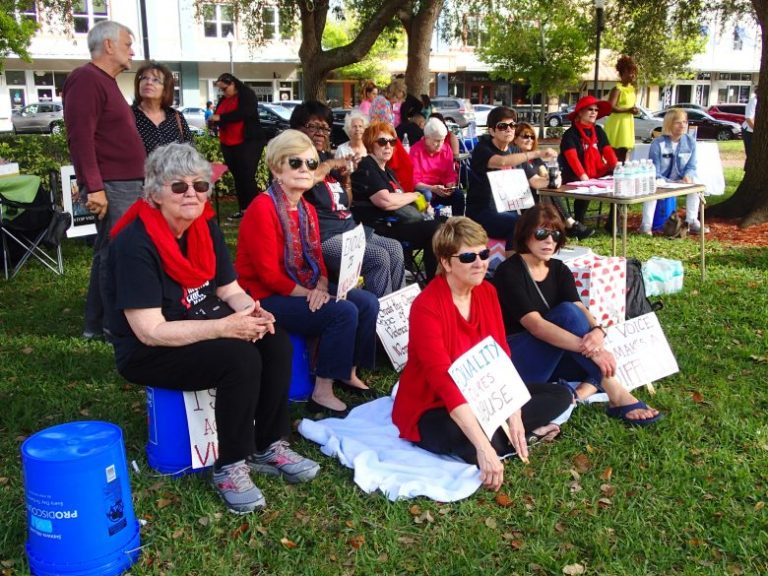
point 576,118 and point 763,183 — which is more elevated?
point 576,118

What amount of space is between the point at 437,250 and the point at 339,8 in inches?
640

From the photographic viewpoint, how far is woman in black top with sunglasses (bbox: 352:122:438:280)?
228 inches

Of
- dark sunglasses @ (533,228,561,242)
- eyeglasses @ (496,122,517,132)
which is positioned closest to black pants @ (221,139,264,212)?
eyeglasses @ (496,122,517,132)

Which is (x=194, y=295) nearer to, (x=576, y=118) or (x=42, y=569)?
(x=42, y=569)

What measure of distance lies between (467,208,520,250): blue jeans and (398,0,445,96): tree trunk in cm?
923

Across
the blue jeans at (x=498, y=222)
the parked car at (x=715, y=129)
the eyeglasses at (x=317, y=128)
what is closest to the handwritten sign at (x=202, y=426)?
the eyeglasses at (x=317, y=128)

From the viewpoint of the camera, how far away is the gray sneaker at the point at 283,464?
11.6 feet

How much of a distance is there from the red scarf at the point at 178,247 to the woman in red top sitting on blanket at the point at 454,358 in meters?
0.95

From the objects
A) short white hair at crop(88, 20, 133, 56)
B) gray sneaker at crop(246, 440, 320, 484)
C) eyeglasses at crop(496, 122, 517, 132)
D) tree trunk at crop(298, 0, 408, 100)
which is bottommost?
gray sneaker at crop(246, 440, 320, 484)

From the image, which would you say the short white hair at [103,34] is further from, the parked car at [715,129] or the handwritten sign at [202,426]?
the parked car at [715,129]

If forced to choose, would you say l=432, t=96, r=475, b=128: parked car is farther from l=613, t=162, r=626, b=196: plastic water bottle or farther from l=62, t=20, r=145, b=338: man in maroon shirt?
l=62, t=20, r=145, b=338: man in maroon shirt

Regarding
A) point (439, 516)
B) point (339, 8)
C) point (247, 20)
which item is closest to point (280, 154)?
point (439, 516)

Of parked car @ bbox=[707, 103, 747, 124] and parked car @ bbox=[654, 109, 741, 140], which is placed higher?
parked car @ bbox=[707, 103, 747, 124]

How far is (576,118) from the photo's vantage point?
8727mm
